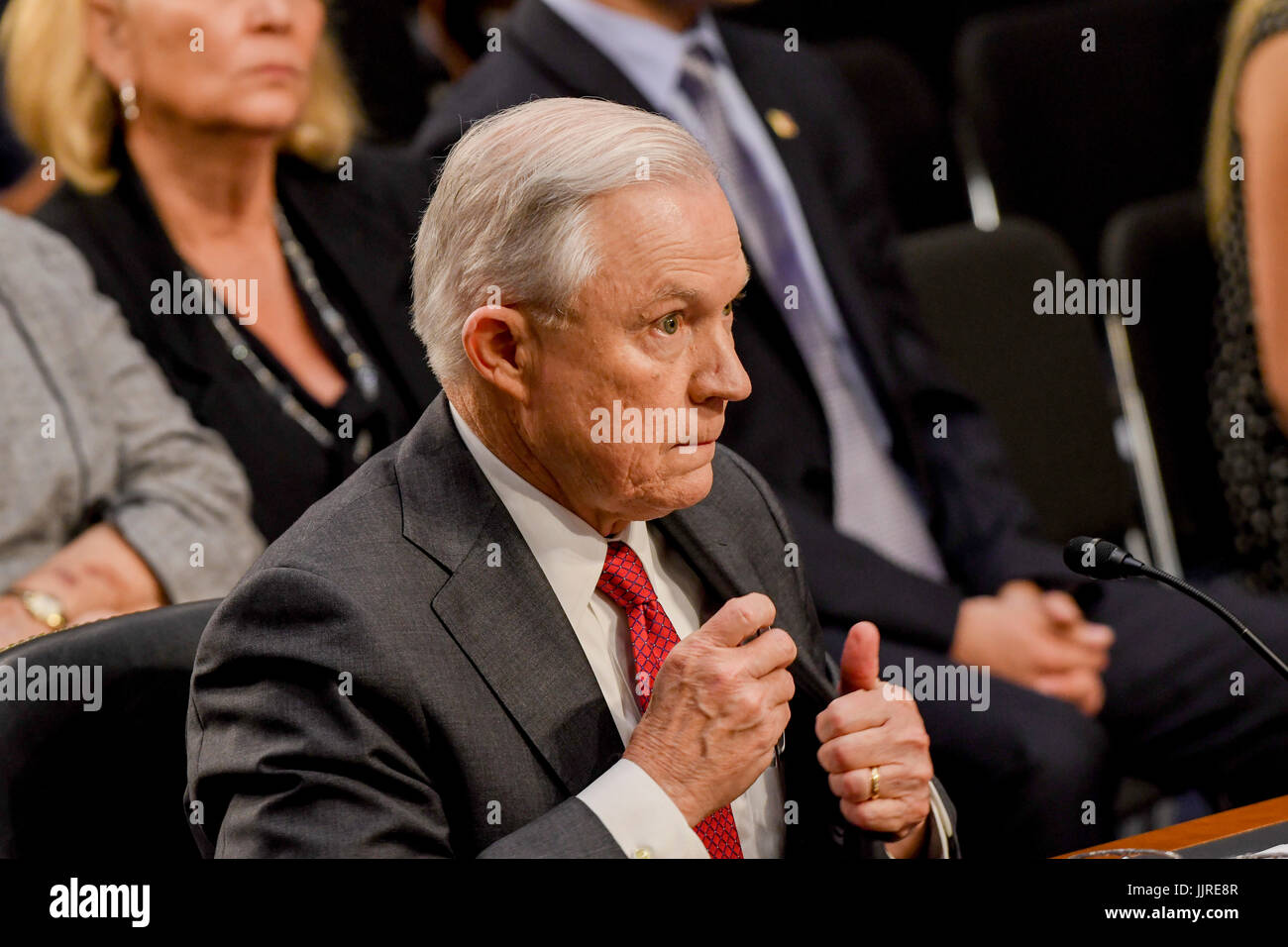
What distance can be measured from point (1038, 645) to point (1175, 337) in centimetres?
68

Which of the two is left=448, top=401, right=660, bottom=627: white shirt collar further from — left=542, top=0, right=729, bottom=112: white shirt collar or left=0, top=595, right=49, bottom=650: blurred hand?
left=542, top=0, right=729, bottom=112: white shirt collar

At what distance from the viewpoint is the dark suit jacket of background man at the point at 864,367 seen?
211 centimetres

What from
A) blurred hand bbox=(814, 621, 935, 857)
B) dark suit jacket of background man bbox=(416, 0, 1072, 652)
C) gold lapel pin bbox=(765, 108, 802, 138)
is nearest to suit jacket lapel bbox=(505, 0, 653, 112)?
dark suit jacket of background man bbox=(416, 0, 1072, 652)

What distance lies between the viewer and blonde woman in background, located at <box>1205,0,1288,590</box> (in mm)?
2332

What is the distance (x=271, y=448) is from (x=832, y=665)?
92 cm

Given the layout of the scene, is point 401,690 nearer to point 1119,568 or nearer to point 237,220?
point 1119,568

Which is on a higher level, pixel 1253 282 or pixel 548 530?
pixel 1253 282

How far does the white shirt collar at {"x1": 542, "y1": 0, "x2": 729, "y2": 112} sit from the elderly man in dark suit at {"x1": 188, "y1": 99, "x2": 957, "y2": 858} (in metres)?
0.97

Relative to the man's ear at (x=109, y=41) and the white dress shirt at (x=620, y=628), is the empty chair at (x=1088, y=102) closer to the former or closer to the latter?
the man's ear at (x=109, y=41)

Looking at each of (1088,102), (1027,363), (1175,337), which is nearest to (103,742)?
(1027,363)

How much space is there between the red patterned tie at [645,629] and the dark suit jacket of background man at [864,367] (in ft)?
2.29

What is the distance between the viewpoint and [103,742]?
4.61 feet
